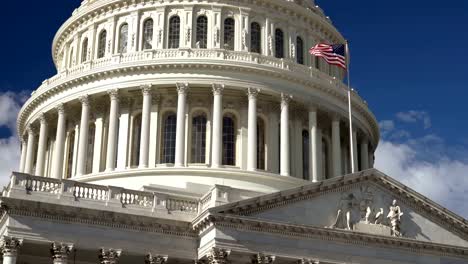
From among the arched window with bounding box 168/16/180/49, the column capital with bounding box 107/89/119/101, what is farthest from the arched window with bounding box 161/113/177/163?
the arched window with bounding box 168/16/180/49

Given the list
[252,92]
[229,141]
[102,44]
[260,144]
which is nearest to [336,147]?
[260,144]

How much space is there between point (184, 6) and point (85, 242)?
2479cm

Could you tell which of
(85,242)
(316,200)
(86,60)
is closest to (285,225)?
(316,200)

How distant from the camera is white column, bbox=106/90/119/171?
53.4 m

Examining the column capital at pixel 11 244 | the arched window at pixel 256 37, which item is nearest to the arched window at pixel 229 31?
the arched window at pixel 256 37

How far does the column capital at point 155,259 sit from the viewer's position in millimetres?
39656

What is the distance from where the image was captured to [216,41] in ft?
188

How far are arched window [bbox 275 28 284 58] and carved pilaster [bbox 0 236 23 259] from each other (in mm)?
28063

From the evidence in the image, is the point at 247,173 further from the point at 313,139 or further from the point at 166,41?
the point at 166,41

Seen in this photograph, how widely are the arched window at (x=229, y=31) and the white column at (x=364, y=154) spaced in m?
13.7

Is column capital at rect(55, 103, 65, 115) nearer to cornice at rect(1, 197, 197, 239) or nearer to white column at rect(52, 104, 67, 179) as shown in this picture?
white column at rect(52, 104, 67, 179)

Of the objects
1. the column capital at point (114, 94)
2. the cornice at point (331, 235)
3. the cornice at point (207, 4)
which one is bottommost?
the cornice at point (331, 235)

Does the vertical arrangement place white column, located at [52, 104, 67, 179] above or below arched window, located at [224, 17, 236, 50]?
below

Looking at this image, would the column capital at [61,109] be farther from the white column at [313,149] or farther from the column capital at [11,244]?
the column capital at [11,244]
